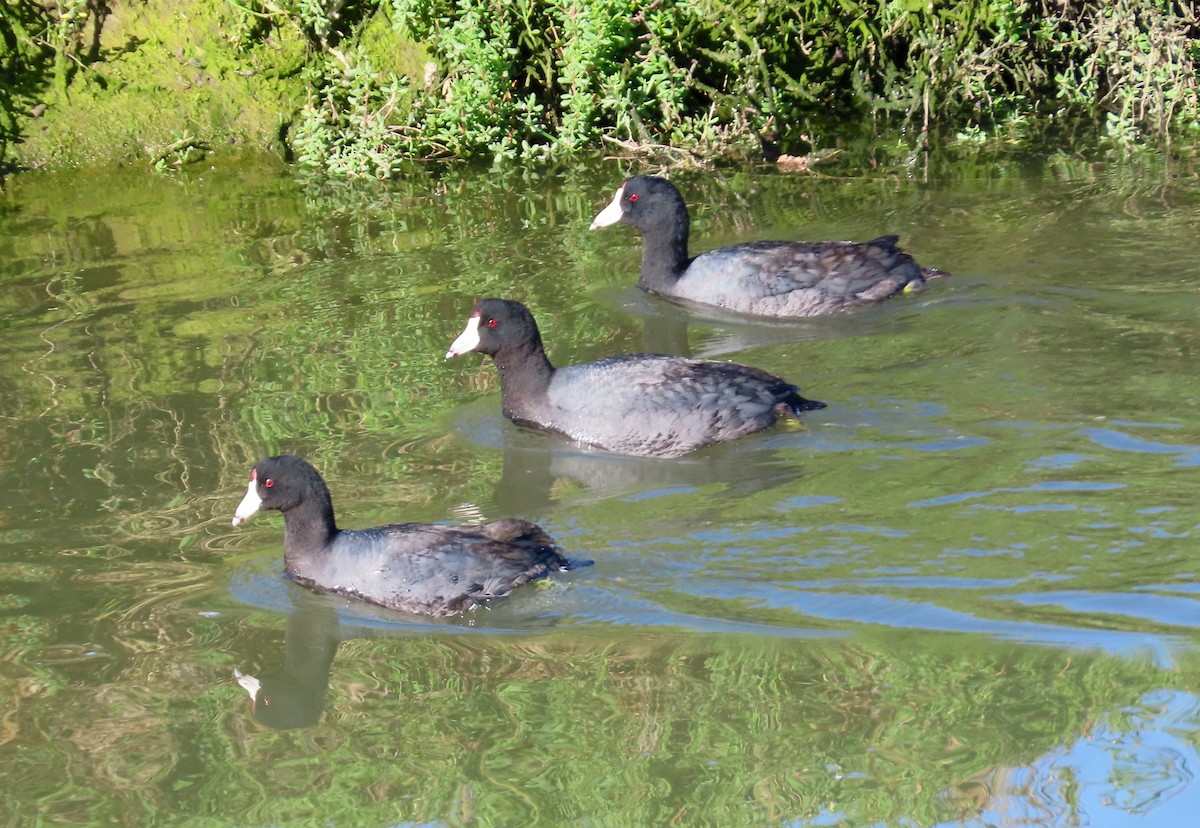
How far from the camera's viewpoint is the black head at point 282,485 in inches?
247

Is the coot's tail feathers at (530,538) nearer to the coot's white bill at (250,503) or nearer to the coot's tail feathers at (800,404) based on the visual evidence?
the coot's white bill at (250,503)

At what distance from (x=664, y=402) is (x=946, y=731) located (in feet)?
9.47

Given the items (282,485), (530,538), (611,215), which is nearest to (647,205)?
(611,215)

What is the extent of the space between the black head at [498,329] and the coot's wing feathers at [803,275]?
1.93 meters

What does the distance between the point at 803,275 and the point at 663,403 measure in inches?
85.9

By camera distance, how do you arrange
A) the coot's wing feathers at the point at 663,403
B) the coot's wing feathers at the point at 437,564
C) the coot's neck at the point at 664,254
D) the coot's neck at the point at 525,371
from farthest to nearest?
the coot's neck at the point at 664,254, the coot's neck at the point at 525,371, the coot's wing feathers at the point at 663,403, the coot's wing feathers at the point at 437,564

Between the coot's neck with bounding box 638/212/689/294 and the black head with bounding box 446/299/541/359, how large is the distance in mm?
2026

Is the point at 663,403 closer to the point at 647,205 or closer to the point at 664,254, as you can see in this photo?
the point at 664,254

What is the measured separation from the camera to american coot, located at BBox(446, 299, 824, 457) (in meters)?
7.55

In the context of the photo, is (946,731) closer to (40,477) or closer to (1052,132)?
(40,477)

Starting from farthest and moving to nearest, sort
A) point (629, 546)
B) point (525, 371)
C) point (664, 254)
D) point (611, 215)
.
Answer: point (611, 215) → point (664, 254) → point (525, 371) → point (629, 546)

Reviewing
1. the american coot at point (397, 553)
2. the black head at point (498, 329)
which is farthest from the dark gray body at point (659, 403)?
the american coot at point (397, 553)

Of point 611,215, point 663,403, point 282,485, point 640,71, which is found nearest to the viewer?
point 282,485

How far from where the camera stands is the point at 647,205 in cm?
1005
